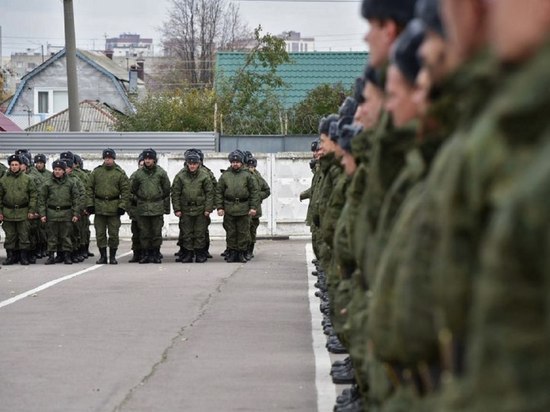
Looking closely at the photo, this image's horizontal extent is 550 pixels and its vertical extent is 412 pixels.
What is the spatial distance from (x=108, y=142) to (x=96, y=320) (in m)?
24.5

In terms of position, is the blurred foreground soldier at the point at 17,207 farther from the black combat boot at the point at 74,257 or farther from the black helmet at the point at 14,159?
the black combat boot at the point at 74,257

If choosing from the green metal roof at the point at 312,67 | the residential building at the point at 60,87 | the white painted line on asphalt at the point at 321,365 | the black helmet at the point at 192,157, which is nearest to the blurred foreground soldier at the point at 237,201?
the black helmet at the point at 192,157

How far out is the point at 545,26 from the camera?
3.03 metres

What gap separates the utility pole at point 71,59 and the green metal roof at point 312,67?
1662 centimetres

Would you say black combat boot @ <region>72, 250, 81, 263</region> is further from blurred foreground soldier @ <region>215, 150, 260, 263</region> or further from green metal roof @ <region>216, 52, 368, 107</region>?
green metal roof @ <region>216, 52, 368, 107</region>

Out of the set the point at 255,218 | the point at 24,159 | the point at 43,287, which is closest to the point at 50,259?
the point at 24,159

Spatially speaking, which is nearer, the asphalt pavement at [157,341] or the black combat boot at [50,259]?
the asphalt pavement at [157,341]

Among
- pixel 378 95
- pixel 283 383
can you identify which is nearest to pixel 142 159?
pixel 283 383

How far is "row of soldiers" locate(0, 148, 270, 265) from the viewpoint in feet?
90.6

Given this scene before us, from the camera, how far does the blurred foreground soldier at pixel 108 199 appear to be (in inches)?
1082

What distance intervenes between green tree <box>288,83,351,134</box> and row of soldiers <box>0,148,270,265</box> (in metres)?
20.1

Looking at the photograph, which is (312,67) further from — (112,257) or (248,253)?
(112,257)

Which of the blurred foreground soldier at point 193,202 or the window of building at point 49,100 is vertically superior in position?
the window of building at point 49,100

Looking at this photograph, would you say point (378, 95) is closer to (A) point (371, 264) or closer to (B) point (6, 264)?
(A) point (371, 264)
